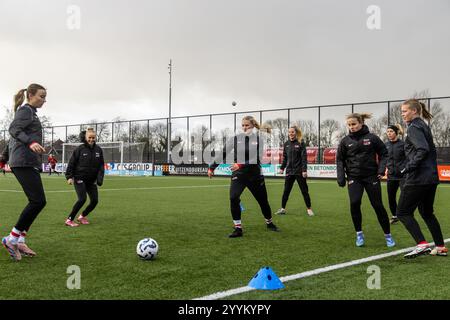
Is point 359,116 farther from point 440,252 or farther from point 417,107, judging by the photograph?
point 440,252

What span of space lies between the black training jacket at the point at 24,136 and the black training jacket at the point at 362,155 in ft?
13.7

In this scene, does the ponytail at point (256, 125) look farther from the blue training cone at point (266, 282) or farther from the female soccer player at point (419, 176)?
the blue training cone at point (266, 282)

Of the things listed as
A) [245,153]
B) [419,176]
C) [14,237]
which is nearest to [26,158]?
[14,237]

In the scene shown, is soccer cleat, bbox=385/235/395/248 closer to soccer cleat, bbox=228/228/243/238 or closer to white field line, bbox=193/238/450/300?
white field line, bbox=193/238/450/300

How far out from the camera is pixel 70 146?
161 feet

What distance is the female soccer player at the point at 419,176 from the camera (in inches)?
212

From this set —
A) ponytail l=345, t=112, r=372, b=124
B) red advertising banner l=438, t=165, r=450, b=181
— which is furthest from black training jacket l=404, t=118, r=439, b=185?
red advertising banner l=438, t=165, r=450, b=181

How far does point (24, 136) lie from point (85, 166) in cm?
344

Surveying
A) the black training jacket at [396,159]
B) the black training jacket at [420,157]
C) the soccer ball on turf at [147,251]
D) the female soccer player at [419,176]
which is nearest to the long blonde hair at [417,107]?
the female soccer player at [419,176]

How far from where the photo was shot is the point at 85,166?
8.58 metres
